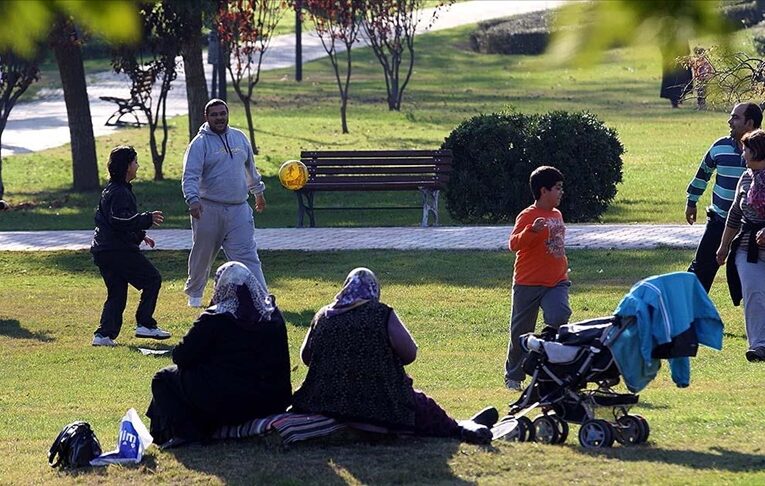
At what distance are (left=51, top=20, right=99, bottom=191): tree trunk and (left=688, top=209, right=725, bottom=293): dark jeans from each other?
14240mm

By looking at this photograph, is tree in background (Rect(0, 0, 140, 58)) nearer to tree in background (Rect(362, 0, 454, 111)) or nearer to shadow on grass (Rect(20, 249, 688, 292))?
shadow on grass (Rect(20, 249, 688, 292))

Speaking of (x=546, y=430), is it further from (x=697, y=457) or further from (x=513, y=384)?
(x=513, y=384)

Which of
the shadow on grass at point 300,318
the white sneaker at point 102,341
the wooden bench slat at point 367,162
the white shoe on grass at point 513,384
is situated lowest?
the shadow on grass at point 300,318

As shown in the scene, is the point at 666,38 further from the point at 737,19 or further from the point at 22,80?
the point at 22,80

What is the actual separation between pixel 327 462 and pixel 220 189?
5468 mm

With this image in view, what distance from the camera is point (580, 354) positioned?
748 cm

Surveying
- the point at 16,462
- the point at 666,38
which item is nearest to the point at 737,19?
the point at 666,38

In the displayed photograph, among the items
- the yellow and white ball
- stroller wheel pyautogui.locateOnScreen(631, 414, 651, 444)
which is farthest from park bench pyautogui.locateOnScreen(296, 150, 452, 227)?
stroller wheel pyautogui.locateOnScreen(631, 414, 651, 444)

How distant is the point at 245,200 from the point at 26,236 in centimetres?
709

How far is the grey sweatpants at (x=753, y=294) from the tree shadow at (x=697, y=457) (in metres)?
2.65

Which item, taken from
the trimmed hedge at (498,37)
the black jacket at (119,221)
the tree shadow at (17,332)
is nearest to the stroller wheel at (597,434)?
the black jacket at (119,221)

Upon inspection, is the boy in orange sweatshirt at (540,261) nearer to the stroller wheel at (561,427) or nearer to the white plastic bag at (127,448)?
the stroller wheel at (561,427)

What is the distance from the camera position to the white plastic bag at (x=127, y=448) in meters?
7.43

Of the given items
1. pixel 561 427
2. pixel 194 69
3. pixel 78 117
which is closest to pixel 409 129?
pixel 194 69
